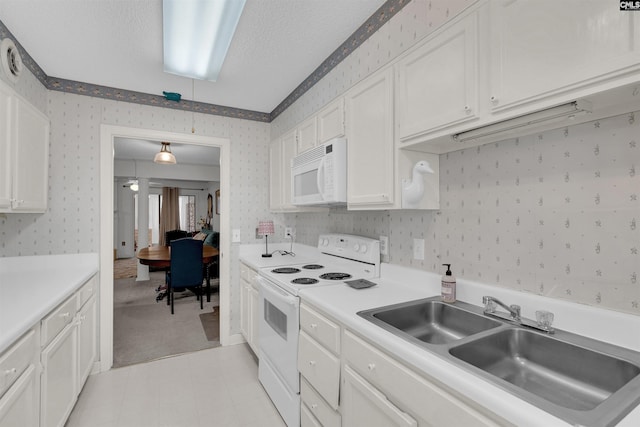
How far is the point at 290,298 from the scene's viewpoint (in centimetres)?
173

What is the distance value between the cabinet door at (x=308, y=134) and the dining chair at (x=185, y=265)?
8.40 feet

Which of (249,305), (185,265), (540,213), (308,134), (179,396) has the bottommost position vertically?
(179,396)

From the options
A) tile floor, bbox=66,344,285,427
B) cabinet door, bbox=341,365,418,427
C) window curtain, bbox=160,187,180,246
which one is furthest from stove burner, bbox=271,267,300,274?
window curtain, bbox=160,187,180,246

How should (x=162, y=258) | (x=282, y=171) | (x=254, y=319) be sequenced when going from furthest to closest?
(x=162, y=258)
(x=282, y=171)
(x=254, y=319)

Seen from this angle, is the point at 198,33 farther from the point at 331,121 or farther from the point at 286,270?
the point at 286,270

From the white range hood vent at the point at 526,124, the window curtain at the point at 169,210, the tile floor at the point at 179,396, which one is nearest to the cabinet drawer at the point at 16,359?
the tile floor at the point at 179,396

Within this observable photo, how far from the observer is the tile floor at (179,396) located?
6.43ft

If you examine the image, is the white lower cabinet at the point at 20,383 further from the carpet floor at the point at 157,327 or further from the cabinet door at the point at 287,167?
the cabinet door at the point at 287,167

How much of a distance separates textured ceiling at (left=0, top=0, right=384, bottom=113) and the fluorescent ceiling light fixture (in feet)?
0.30

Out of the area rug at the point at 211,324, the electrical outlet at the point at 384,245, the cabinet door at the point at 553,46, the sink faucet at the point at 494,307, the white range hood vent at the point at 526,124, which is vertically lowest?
the area rug at the point at 211,324

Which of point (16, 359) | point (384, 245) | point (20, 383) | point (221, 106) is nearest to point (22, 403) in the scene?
point (20, 383)

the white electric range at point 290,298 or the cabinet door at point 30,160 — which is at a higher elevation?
the cabinet door at point 30,160

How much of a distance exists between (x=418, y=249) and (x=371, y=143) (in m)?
0.66

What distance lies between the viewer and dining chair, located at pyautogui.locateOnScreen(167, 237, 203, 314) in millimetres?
4109
